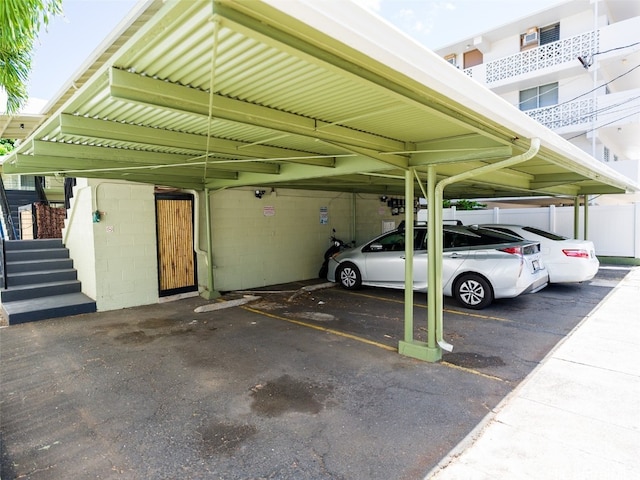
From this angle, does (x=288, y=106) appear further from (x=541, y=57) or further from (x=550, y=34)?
(x=550, y=34)

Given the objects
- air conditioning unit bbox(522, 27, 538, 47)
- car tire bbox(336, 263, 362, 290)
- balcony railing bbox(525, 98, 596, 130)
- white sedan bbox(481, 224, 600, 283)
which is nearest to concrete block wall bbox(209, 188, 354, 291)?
car tire bbox(336, 263, 362, 290)

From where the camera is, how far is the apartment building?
14391 millimetres

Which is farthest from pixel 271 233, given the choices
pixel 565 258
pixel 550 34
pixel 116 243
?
pixel 550 34

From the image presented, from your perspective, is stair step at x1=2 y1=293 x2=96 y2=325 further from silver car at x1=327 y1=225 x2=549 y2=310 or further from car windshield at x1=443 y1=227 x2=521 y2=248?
car windshield at x1=443 y1=227 x2=521 y2=248

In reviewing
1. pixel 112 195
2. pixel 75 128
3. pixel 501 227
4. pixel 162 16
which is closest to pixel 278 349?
pixel 75 128

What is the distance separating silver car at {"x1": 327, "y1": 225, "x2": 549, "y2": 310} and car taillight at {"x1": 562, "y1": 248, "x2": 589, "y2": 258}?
90 cm

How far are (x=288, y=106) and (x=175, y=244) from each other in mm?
5628

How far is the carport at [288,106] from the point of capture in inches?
67.2

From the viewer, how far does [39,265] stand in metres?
7.50

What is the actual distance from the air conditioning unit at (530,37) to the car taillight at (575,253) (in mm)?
14281

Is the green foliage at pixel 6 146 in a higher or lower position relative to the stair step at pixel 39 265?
higher

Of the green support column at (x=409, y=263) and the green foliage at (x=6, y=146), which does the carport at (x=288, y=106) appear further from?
the green foliage at (x=6, y=146)

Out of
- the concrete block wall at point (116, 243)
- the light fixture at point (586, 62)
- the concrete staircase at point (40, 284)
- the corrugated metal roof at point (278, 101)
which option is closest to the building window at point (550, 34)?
the light fixture at point (586, 62)

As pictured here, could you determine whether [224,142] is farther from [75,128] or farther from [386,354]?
[386,354]
